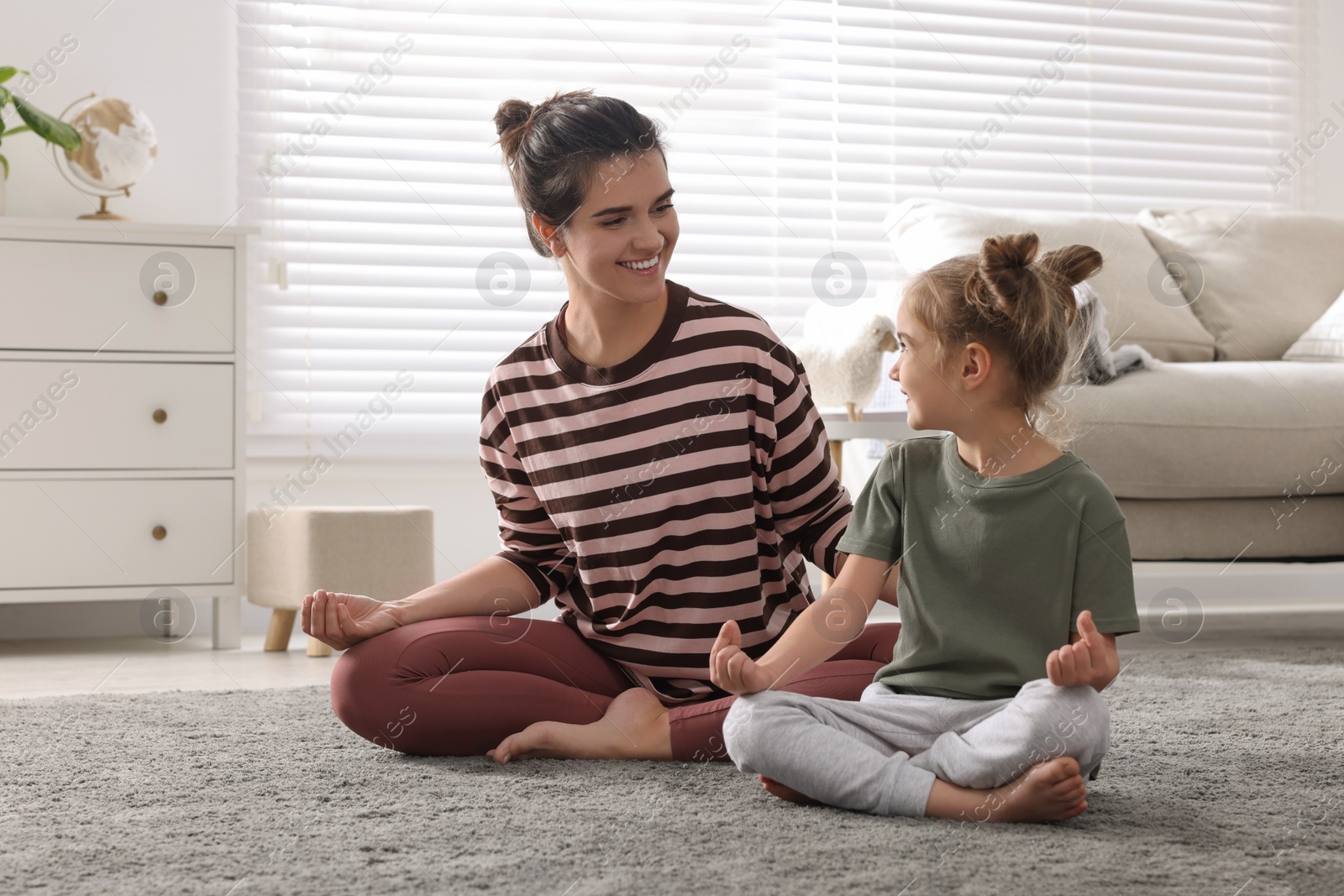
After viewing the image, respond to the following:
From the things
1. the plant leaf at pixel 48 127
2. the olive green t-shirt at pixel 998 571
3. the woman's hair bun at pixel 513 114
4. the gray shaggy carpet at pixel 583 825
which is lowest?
the gray shaggy carpet at pixel 583 825

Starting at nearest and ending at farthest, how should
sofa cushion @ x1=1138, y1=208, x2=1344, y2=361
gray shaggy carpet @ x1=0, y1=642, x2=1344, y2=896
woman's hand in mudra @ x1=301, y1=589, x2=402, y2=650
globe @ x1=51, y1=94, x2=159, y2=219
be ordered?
gray shaggy carpet @ x1=0, y1=642, x2=1344, y2=896 < woman's hand in mudra @ x1=301, y1=589, x2=402, y2=650 < globe @ x1=51, y1=94, x2=159, y2=219 < sofa cushion @ x1=1138, y1=208, x2=1344, y2=361

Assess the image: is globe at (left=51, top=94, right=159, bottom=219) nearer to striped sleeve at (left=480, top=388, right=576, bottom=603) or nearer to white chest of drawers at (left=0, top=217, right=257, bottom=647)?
white chest of drawers at (left=0, top=217, right=257, bottom=647)

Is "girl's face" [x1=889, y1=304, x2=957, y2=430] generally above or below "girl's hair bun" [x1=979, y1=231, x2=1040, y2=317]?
below

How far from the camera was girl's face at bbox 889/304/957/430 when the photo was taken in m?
1.01

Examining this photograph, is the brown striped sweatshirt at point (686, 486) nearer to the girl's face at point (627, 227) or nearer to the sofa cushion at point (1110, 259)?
the girl's face at point (627, 227)

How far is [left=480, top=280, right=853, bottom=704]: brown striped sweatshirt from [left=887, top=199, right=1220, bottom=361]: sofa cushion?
4.07 ft

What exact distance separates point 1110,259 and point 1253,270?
17.6 inches

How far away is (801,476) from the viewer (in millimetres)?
1249

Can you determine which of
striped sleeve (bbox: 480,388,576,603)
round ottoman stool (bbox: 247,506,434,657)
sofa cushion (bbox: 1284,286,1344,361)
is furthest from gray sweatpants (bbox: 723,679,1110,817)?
sofa cushion (bbox: 1284,286,1344,361)

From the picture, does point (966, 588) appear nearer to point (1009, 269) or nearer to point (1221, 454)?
point (1009, 269)

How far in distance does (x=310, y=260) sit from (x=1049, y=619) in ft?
6.90

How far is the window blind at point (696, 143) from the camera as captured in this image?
8.78ft

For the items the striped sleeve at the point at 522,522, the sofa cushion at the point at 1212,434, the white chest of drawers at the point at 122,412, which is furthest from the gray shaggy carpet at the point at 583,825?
the white chest of drawers at the point at 122,412

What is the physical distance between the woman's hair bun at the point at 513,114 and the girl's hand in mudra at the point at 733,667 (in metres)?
0.63
